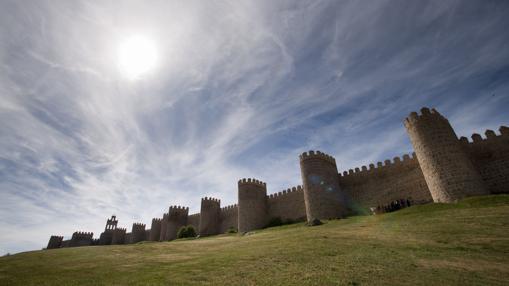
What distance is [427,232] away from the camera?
38.7 feet

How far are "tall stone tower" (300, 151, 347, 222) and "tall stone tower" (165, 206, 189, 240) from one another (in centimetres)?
3392

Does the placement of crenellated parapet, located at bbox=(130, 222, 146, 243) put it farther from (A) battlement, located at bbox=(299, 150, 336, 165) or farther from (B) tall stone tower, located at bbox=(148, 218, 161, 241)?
(A) battlement, located at bbox=(299, 150, 336, 165)

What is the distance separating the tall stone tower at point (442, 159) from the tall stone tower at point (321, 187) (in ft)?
34.6


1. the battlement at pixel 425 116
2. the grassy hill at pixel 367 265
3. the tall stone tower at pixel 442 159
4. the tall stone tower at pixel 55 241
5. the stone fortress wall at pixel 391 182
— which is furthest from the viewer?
the tall stone tower at pixel 55 241

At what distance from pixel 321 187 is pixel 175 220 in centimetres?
3699

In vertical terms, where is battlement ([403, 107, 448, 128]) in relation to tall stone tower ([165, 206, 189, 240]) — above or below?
above

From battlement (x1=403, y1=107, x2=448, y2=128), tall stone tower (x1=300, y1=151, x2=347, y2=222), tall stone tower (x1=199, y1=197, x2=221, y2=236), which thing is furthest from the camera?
tall stone tower (x1=199, y1=197, x2=221, y2=236)

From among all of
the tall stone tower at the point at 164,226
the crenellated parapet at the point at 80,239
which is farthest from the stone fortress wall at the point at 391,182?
the crenellated parapet at the point at 80,239

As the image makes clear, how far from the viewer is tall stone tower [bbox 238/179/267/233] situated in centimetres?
3888

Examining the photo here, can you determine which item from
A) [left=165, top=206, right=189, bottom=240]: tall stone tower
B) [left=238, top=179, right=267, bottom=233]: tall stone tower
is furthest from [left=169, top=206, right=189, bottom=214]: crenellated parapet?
[left=238, top=179, right=267, bottom=233]: tall stone tower

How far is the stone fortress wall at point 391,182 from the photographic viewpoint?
2131 cm

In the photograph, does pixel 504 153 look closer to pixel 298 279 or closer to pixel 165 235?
pixel 298 279

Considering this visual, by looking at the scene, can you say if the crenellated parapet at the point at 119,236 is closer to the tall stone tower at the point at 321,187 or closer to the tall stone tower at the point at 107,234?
the tall stone tower at the point at 107,234

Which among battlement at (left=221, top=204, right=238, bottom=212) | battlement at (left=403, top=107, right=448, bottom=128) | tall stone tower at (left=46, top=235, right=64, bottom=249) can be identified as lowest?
tall stone tower at (left=46, top=235, right=64, bottom=249)
